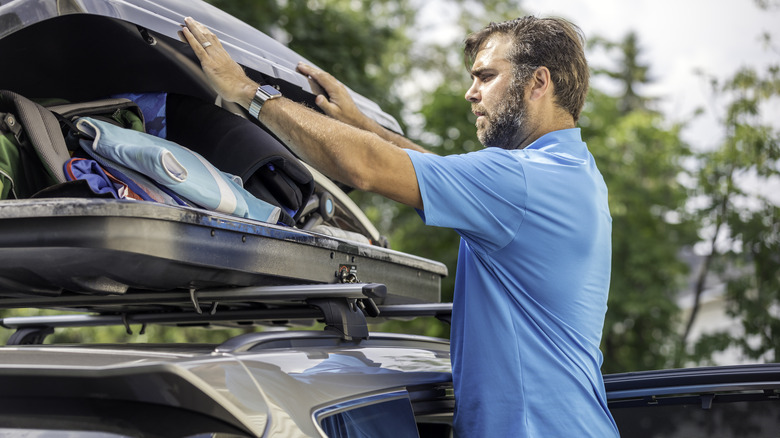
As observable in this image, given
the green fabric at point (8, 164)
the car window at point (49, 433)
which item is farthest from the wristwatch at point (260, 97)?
the car window at point (49, 433)

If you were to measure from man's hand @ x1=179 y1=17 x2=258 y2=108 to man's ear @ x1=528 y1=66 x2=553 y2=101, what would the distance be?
3.03ft

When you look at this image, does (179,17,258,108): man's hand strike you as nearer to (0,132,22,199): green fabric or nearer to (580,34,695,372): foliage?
(0,132,22,199): green fabric

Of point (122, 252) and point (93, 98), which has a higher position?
point (93, 98)

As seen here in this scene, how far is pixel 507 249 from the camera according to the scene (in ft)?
7.27

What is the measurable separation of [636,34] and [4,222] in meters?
49.7

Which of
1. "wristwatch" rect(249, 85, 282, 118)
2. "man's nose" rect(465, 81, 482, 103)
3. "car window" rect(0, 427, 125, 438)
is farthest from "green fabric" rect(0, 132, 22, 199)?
"man's nose" rect(465, 81, 482, 103)

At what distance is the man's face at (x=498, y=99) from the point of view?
254 cm

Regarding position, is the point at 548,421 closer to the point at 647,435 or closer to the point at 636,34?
the point at 647,435

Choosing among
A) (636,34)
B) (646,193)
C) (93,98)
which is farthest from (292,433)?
(636,34)

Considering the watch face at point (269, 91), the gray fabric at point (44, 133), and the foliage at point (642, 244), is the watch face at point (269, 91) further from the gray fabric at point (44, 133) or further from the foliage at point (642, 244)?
the foliage at point (642, 244)

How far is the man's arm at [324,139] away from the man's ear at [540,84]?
0.66 metres

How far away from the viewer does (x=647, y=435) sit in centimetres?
292

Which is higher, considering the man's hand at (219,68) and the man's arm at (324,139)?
the man's hand at (219,68)

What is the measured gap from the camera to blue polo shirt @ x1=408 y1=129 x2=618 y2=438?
2.13 metres
